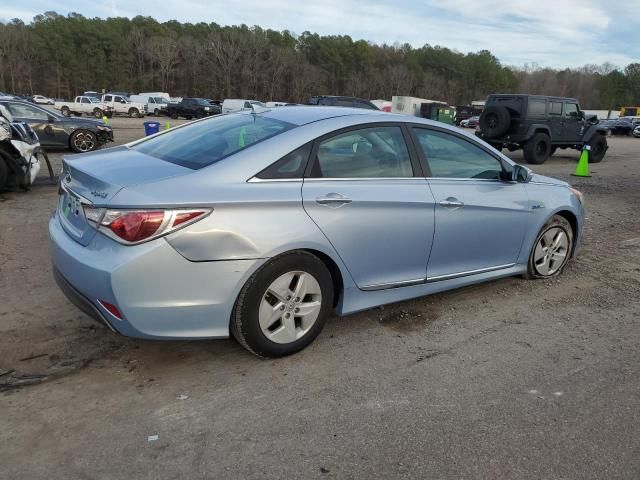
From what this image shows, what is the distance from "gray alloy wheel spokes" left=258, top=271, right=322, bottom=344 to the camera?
318cm

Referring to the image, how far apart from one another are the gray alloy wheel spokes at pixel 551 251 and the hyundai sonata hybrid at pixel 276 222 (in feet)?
1.92

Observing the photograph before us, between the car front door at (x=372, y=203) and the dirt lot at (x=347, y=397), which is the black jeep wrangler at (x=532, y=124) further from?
the car front door at (x=372, y=203)

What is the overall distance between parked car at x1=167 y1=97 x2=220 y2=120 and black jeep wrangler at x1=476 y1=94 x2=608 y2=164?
31919mm

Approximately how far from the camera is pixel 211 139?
11.9 feet

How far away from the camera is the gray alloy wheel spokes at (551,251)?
16.0 feet

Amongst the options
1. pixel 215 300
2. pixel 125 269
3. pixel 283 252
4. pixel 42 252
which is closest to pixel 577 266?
pixel 283 252

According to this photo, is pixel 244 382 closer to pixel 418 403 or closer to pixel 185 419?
pixel 185 419

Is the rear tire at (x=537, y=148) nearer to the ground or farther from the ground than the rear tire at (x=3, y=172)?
farther from the ground

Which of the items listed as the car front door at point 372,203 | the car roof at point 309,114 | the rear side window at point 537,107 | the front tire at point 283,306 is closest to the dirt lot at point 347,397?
the front tire at point 283,306

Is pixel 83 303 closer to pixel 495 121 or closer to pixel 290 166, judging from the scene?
pixel 290 166

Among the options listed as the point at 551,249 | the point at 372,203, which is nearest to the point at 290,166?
the point at 372,203

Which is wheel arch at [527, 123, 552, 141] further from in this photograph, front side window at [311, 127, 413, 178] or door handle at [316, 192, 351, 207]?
door handle at [316, 192, 351, 207]

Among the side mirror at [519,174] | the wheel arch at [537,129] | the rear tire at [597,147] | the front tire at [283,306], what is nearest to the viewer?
the front tire at [283,306]

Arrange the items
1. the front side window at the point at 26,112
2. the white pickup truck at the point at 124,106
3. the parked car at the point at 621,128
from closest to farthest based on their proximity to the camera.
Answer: the front side window at the point at 26,112
the parked car at the point at 621,128
the white pickup truck at the point at 124,106
